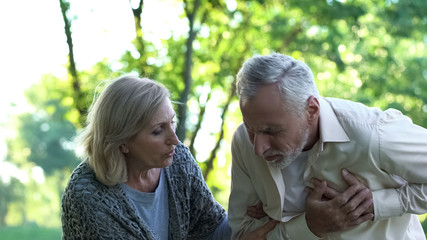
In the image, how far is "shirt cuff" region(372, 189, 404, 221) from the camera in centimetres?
198

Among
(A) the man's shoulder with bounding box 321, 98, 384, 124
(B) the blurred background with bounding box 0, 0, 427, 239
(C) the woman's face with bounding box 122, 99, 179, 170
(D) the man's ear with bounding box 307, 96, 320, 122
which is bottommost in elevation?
(B) the blurred background with bounding box 0, 0, 427, 239

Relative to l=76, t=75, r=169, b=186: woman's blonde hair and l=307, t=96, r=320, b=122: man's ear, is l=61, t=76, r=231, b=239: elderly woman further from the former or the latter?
l=307, t=96, r=320, b=122: man's ear

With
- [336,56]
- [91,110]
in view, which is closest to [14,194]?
[336,56]

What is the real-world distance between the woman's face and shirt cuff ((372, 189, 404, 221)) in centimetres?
79

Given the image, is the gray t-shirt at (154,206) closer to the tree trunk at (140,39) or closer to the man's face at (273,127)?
the man's face at (273,127)

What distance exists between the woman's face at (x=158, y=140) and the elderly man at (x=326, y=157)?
1.22ft

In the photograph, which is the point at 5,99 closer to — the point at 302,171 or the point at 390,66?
the point at 390,66

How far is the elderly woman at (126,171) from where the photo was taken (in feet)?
7.45

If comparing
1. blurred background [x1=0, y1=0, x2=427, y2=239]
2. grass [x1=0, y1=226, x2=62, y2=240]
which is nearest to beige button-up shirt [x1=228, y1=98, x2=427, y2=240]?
blurred background [x1=0, y1=0, x2=427, y2=239]

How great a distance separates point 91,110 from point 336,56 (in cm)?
544

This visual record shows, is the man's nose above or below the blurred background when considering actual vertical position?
above

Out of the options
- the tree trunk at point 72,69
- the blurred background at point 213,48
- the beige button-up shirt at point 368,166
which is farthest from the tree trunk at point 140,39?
the beige button-up shirt at point 368,166

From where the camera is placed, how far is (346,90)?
9.34 metres

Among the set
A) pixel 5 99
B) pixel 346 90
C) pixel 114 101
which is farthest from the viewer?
pixel 5 99
